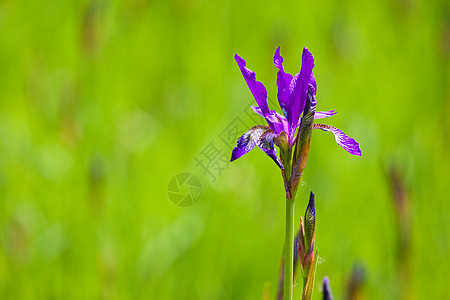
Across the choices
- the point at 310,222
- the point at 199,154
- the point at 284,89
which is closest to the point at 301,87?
→ the point at 284,89

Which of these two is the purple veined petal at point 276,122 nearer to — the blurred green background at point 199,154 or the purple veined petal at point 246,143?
the purple veined petal at point 246,143

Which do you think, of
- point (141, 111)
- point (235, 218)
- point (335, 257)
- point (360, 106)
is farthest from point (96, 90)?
point (335, 257)

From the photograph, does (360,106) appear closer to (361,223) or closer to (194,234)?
(361,223)

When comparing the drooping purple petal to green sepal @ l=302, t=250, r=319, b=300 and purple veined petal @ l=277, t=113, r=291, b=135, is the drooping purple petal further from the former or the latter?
green sepal @ l=302, t=250, r=319, b=300

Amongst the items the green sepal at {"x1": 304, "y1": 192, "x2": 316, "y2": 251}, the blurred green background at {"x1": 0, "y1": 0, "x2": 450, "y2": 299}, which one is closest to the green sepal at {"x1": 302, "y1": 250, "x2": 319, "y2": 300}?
the green sepal at {"x1": 304, "y1": 192, "x2": 316, "y2": 251}

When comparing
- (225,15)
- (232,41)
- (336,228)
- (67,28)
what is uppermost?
(225,15)

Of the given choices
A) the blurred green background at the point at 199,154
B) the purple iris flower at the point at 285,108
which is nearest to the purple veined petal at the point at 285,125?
the purple iris flower at the point at 285,108
